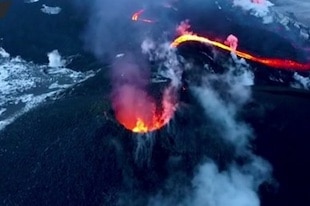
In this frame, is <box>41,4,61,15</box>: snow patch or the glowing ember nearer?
the glowing ember

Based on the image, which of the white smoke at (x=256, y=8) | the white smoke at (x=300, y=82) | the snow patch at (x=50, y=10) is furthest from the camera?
the snow patch at (x=50, y=10)

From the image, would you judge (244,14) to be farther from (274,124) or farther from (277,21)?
(274,124)

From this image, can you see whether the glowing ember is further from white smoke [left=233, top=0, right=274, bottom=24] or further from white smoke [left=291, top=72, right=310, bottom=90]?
white smoke [left=233, top=0, right=274, bottom=24]

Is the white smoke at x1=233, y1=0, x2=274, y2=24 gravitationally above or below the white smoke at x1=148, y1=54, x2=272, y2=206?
above

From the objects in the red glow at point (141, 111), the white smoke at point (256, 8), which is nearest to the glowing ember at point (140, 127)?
the red glow at point (141, 111)

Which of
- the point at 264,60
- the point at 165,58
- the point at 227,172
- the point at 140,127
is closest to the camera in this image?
the point at 227,172

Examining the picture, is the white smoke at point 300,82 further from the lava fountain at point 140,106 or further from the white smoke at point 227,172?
the lava fountain at point 140,106

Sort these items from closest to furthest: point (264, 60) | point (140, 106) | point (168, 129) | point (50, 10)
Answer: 1. point (168, 129)
2. point (140, 106)
3. point (264, 60)
4. point (50, 10)

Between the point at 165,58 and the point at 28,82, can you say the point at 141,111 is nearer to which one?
the point at 165,58

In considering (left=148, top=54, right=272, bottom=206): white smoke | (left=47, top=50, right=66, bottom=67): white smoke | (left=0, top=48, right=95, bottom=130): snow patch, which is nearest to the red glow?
(left=148, top=54, right=272, bottom=206): white smoke

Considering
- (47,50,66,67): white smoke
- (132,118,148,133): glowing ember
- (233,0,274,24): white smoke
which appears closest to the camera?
(132,118,148,133): glowing ember

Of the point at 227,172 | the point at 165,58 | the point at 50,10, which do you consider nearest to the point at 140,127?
the point at 227,172
